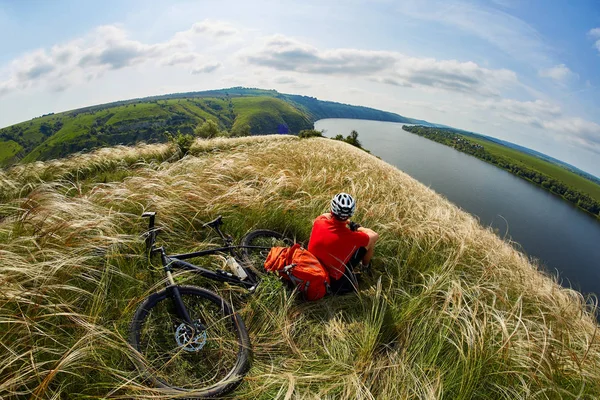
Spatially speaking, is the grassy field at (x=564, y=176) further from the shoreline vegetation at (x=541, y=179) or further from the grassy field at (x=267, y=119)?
the grassy field at (x=267, y=119)

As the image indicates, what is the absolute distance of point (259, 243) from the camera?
14.1 ft

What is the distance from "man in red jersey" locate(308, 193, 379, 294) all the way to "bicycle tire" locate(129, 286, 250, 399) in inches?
57.5

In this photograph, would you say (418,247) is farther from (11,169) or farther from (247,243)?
(11,169)

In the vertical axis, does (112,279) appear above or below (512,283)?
below

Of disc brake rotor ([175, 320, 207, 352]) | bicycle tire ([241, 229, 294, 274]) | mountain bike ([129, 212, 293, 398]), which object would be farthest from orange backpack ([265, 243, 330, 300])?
disc brake rotor ([175, 320, 207, 352])

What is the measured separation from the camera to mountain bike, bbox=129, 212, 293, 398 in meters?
2.12

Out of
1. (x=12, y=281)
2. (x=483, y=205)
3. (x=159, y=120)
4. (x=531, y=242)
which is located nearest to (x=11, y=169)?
(x=12, y=281)

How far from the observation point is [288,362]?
2555 millimetres

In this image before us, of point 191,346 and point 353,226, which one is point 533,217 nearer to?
point 353,226

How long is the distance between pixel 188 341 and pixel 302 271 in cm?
147

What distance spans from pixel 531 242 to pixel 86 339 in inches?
2550

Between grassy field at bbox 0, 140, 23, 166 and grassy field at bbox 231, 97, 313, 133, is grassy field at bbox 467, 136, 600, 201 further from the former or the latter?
grassy field at bbox 0, 140, 23, 166

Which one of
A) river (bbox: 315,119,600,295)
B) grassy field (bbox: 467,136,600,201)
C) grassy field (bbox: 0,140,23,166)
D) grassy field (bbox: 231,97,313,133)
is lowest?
grassy field (bbox: 0,140,23,166)

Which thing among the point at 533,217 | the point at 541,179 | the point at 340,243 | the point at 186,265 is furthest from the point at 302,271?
the point at 541,179
